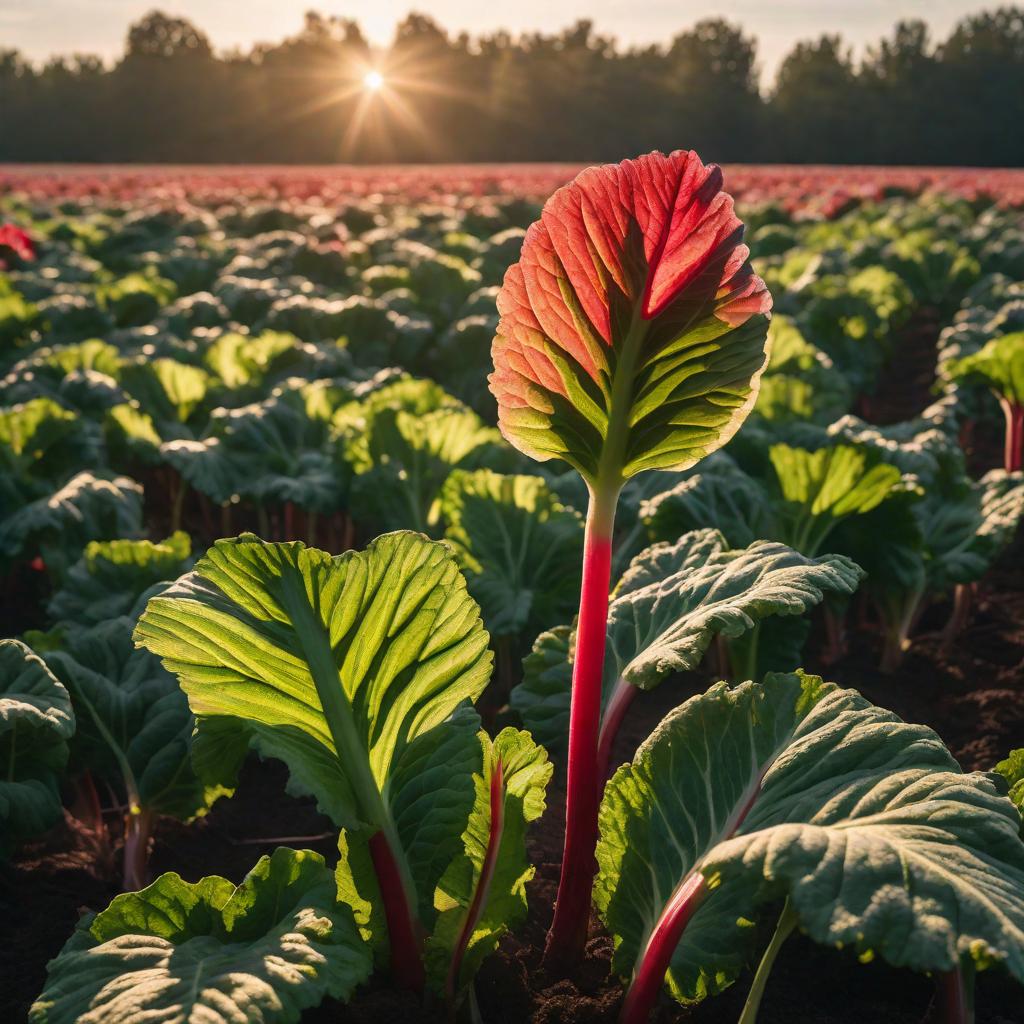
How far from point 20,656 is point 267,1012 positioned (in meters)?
0.96

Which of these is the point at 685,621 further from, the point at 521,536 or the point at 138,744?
the point at 521,536

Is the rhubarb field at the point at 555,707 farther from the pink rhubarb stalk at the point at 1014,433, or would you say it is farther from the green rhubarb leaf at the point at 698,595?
the pink rhubarb stalk at the point at 1014,433

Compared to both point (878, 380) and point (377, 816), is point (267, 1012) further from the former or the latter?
point (878, 380)

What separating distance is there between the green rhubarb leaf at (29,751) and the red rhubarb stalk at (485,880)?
2.28 ft

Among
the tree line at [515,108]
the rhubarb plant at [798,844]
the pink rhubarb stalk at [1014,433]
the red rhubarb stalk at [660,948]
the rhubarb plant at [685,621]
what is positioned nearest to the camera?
the rhubarb plant at [798,844]

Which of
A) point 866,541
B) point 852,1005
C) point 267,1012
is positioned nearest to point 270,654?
point 267,1012

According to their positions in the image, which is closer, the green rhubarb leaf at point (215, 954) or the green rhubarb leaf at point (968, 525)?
the green rhubarb leaf at point (215, 954)

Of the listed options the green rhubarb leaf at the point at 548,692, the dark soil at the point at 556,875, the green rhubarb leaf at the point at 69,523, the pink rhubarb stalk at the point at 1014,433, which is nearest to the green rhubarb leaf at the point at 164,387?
the green rhubarb leaf at the point at 69,523

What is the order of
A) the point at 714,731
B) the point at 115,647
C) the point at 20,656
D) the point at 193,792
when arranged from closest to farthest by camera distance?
1. the point at 714,731
2. the point at 20,656
3. the point at 193,792
4. the point at 115,647

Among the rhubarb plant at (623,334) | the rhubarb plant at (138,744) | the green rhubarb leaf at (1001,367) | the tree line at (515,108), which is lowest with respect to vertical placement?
the rhubarb plant at (138,744)

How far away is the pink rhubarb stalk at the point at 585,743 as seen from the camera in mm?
1506

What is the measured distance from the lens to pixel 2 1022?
179 centimetres

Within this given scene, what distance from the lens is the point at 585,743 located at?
5.24 ft

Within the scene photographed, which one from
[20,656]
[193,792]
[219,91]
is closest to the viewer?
[20,656]
